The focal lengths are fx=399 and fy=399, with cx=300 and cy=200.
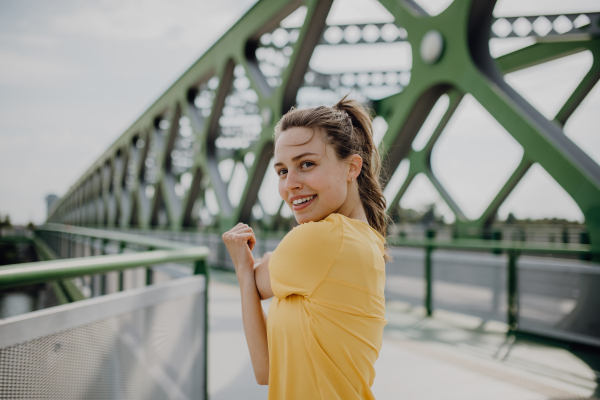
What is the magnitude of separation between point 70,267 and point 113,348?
0.43 metres

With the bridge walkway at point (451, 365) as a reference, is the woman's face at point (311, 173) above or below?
above

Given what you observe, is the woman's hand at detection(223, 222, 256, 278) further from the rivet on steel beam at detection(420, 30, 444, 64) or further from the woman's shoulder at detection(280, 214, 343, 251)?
the rivet on steel beam at detection(420, 30, 444, 64)

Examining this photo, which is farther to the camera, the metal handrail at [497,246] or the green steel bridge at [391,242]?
the metal handrail at [497,246]

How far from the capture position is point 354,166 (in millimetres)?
1213

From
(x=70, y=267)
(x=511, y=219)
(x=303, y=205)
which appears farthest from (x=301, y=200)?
(x=511, y=219)

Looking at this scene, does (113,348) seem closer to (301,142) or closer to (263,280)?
(263,280)

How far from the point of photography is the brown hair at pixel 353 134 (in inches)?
45.3

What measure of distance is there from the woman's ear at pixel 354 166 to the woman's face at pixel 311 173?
0.02 meters

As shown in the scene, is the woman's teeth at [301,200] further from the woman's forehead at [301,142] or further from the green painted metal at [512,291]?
the green painted metal at [512,291]

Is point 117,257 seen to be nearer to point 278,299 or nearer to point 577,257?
point 278,299

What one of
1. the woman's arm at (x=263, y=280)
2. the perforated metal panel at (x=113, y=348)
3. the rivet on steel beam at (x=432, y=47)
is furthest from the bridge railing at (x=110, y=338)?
the rivet on steel beam at (x=432, y=47)

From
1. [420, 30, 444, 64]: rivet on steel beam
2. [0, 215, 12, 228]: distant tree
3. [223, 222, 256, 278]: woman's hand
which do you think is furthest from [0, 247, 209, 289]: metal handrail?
[0, 215, 12, 228]: distant tree

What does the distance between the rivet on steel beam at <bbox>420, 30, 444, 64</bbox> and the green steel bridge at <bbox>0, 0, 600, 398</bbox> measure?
0.02 m

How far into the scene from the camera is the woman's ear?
1190 millimetres
